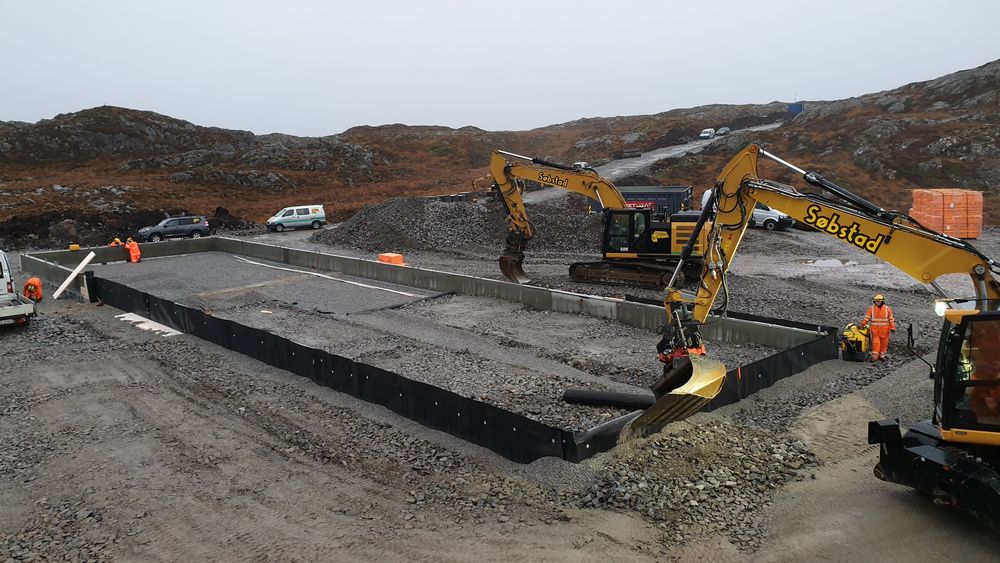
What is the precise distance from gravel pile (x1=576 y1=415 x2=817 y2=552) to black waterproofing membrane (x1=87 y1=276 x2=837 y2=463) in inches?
23.6

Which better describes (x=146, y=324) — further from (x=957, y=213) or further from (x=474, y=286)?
(x=957, y=213)

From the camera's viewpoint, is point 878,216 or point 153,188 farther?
point 153,188

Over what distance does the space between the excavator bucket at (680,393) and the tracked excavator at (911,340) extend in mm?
18

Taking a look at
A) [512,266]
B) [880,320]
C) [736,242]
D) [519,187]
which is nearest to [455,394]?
[736,242]

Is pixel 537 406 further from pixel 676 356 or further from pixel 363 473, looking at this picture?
pixel 363 473

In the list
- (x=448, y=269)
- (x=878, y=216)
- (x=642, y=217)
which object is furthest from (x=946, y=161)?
(x=878, y=216)

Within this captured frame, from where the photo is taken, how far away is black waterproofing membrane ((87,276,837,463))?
8.62 meters

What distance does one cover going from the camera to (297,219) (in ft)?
128

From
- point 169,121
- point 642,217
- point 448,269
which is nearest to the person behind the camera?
point 642,217

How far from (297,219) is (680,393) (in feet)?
109

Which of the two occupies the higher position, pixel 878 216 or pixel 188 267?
pixel 878 216

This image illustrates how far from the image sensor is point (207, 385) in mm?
12344

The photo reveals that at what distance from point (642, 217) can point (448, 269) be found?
7173mm

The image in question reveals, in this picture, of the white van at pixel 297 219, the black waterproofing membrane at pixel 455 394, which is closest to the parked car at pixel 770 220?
the black waterproofing membrane at pixel 455 394
